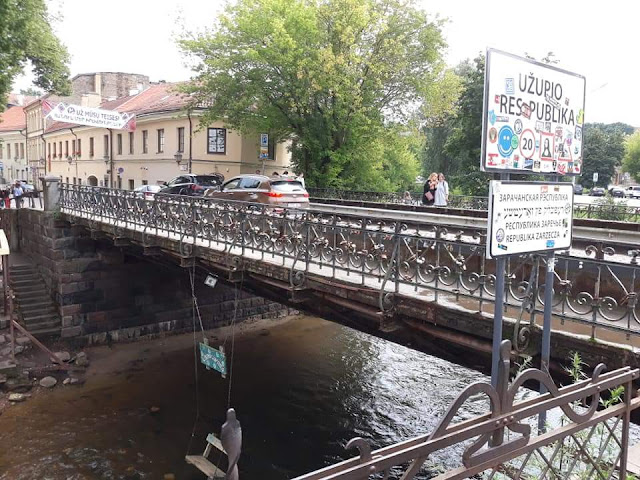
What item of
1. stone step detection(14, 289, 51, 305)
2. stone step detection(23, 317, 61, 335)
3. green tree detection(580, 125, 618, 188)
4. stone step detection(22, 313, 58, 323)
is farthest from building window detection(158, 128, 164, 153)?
green tree detection(580, 125, 618, 188)

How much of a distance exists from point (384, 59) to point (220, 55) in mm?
7672

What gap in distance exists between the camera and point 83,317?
17.2 m

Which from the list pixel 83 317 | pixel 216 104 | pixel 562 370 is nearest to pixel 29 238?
pixel 83 317

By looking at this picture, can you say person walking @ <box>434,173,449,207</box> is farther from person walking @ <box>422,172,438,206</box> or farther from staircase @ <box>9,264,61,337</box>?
staircase @ <box>9,264,61,337</box>

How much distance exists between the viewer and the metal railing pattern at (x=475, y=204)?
1800cm

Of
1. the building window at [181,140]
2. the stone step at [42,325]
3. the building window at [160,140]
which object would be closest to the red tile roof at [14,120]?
the building window at [160,140]

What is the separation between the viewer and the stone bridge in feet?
17.9

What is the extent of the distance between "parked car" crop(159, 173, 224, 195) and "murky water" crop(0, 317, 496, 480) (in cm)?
713

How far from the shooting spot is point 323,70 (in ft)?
73.7

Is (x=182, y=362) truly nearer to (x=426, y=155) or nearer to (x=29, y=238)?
(x=29, y=238)

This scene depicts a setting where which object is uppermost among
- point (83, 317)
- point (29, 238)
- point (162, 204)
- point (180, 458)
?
point (162, 204)

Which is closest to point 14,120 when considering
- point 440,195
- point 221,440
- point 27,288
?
point 27,288

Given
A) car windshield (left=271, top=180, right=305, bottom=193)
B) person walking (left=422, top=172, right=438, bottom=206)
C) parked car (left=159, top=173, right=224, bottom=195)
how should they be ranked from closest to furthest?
car windshield (left=271, top=180, right=305, bottom=193)
person walking (left=422, top=172, right=438, bottom=206)
parked car (left=159, top=173, right=224, bottom=195)

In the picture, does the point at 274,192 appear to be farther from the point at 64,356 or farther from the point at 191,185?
the point at 191,185
